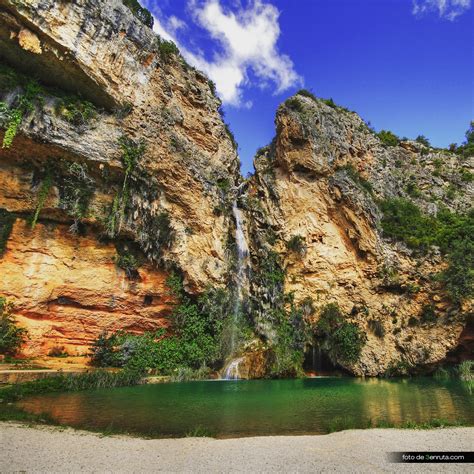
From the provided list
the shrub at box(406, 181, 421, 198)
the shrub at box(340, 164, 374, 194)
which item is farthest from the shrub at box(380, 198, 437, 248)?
the shrub at box(340, 164, 374, 194)

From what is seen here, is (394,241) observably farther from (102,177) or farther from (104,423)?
(104,423)

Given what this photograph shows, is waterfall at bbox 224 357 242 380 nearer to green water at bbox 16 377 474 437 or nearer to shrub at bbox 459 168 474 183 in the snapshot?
green water at bbox 16 377 474 437

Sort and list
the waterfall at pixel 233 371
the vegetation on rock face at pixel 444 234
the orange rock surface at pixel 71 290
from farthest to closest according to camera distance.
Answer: the vegetation on rock face at pixel 444 234
the waterfall at pixel 233 371
the orange rock surface at pixel 71 290

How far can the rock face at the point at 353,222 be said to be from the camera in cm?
2492

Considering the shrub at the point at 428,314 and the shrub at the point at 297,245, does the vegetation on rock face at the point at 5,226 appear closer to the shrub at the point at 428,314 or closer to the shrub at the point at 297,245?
the shrub at the point at 297,245

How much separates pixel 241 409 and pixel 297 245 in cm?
2004

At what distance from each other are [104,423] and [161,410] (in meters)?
2.24

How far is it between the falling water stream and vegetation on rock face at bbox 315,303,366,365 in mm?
6593

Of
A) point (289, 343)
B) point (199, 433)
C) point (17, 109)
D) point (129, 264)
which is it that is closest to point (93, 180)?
point (17, 109)

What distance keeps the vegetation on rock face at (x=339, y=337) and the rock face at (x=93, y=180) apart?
8743mm

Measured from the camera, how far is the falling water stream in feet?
74.5

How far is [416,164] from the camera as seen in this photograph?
3925 cm

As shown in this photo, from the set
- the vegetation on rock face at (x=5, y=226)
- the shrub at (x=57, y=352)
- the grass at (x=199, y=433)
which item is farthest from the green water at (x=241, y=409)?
the vegetation on rock face at (x=5, y=226)

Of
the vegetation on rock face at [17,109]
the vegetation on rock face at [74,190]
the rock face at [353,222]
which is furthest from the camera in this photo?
the rock face at [353,222]
